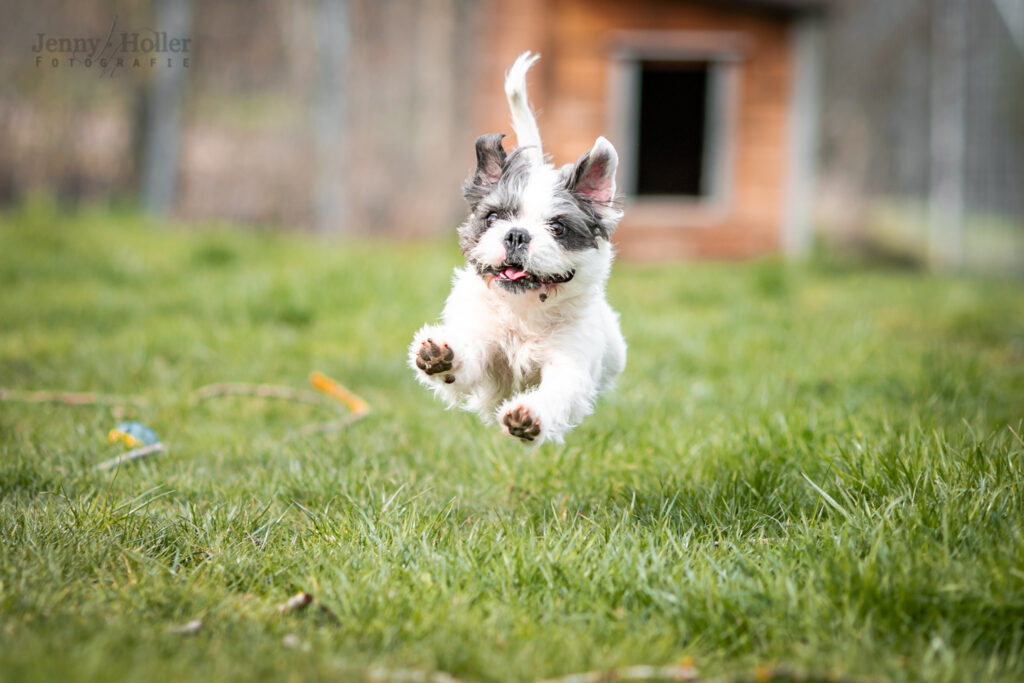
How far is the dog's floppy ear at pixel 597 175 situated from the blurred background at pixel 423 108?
7.93 meters

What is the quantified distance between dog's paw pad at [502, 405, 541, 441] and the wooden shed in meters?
8.35

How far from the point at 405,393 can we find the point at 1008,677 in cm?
361

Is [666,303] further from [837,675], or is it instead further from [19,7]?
[19,7]

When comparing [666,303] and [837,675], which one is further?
[666,303]

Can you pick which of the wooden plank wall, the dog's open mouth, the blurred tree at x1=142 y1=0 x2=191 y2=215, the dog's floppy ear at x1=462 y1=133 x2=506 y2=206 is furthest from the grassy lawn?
the wooden plank wall

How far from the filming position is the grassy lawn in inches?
101

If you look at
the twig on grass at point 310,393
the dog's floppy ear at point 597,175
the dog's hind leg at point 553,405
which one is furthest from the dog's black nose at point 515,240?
the twig on grass at point 310,393

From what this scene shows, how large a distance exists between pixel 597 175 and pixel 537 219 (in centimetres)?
31

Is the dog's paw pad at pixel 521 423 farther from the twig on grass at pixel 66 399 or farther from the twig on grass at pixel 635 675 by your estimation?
the twig on grass at pixel 66 399

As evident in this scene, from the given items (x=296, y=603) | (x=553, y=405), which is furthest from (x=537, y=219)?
(x=296, y=603)

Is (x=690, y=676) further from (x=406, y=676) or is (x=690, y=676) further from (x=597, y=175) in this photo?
(x=597, y=175)

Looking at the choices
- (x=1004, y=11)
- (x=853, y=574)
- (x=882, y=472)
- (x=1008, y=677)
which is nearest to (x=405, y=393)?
(x=882, y=472)

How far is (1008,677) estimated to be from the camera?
2.46 metres

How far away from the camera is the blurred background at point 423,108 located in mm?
11164
